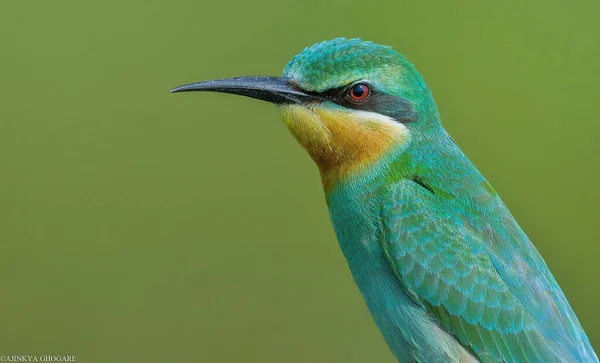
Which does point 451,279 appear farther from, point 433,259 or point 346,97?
point 346,97

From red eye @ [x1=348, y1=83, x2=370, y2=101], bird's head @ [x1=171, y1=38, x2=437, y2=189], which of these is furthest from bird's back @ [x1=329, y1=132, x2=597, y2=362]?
red eye @ [x1=348, y1=83, x2=370, y2=101]

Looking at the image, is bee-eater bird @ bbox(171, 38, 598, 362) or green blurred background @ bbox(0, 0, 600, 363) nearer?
bee-eater bird @ bbox(171, 38, 598, 362)

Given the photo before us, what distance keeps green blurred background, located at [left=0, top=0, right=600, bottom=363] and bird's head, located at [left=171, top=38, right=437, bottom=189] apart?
1204 millimetres

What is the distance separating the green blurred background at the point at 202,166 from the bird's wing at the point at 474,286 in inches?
51.1

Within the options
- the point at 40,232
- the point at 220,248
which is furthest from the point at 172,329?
the point at 40,232

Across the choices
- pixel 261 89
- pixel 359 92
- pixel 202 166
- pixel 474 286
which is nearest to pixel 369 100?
pixel 359 92

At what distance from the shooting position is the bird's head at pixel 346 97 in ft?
8.58

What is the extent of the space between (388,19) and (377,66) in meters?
1.39

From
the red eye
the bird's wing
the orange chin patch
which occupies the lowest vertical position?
the bird's wing

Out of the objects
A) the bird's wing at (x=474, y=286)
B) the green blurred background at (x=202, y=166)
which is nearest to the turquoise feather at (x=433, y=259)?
the bird's wing at (x=474, y=286)

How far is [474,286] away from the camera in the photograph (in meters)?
2.57

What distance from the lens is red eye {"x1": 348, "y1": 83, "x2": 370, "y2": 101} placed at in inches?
103

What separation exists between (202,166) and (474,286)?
1775 millimetres

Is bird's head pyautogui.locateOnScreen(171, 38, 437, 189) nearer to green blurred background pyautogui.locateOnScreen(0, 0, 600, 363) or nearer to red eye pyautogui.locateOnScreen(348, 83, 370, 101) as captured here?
red eye pyautogui.locateOnScreen(348, 83, 370, 101)
